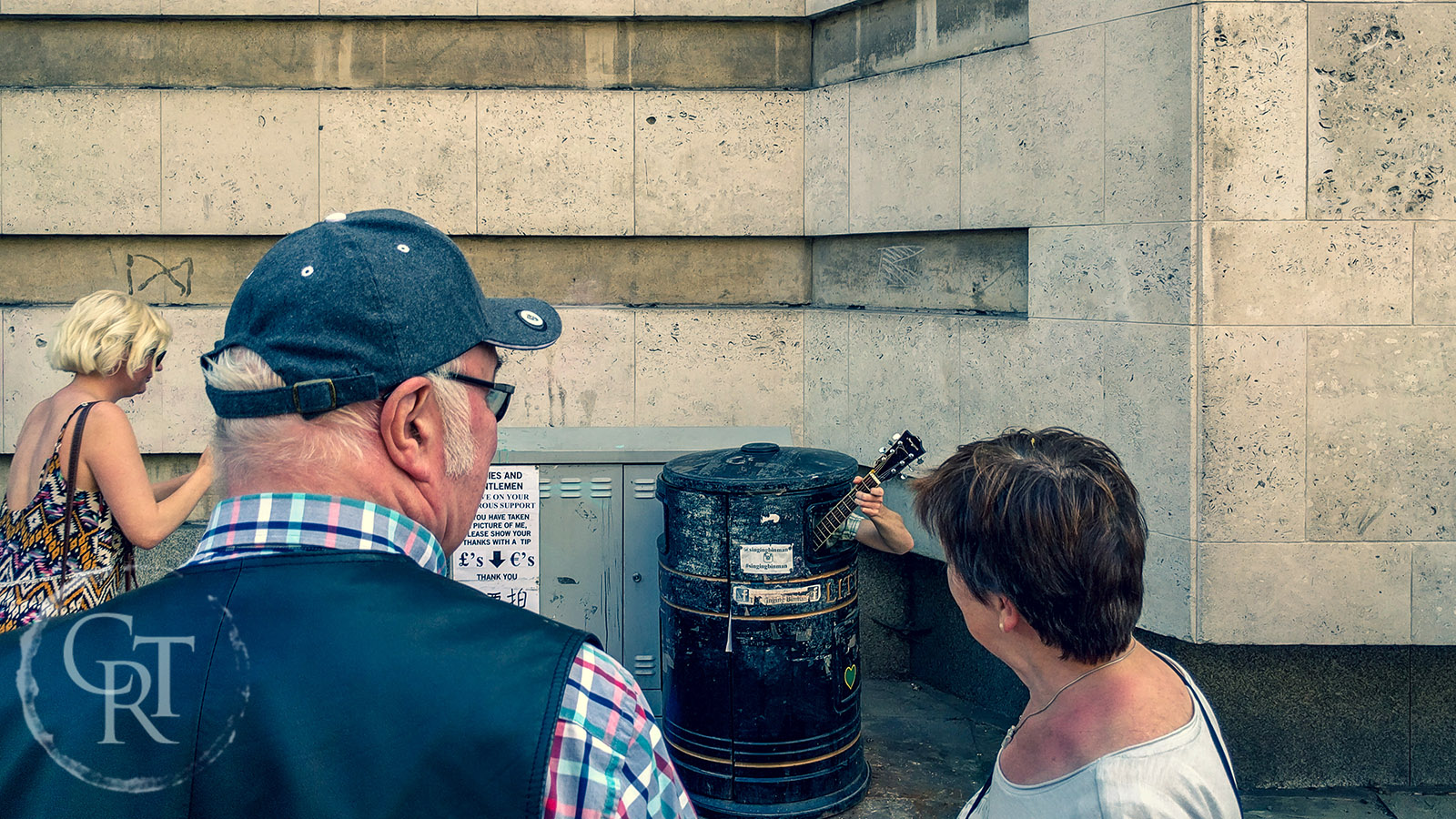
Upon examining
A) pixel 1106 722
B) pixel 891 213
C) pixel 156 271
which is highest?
pixel 891 213

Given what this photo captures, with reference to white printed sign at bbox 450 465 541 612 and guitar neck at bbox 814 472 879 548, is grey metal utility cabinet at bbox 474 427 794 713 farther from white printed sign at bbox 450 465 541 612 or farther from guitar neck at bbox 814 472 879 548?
guitar neck at bbox 814 472 879 548

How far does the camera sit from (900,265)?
6305 mm

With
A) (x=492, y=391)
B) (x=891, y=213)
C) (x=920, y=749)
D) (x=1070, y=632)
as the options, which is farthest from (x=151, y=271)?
(x=1070, y=632)

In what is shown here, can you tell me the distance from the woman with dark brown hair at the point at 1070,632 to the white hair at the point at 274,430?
1.07 metres

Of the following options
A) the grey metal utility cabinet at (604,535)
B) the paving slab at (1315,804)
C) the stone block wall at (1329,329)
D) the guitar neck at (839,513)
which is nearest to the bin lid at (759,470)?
the guitar neck at (839,513)

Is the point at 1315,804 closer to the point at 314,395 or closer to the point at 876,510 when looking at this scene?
the point at 876,510

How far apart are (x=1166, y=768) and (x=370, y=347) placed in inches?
51.4

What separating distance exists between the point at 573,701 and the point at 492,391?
1.91 ft

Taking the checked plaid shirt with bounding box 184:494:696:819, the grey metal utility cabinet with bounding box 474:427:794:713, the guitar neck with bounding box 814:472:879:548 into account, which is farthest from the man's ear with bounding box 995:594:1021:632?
the grey metal utility cabinet with bounding box 474:427:794:713

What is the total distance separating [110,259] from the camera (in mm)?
6527

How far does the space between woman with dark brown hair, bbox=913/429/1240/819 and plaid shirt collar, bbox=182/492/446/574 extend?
1.06 metres

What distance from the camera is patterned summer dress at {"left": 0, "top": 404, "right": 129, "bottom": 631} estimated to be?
11.5ft

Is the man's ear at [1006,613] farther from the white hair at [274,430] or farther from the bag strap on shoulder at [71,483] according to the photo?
the bag strap on shoulder at [71,483]

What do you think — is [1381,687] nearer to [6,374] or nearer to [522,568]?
[522,568]
